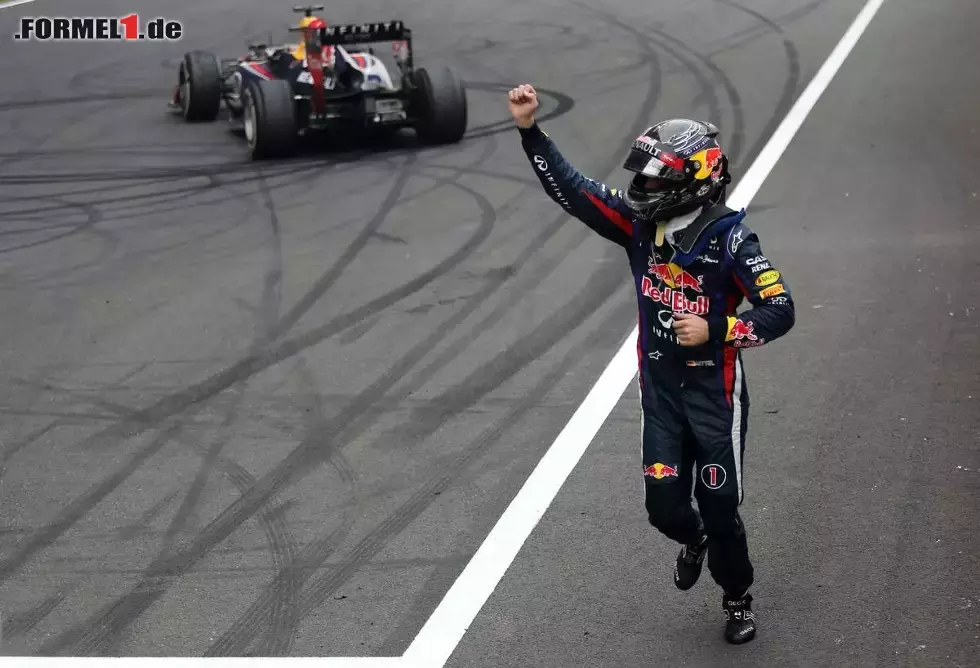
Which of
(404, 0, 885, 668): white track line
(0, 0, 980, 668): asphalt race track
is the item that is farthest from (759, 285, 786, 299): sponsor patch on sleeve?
(404, 0, 885, 668): white track line

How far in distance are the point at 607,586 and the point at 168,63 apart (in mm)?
16168

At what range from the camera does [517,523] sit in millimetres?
6562

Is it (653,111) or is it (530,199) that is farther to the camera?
(653,111)

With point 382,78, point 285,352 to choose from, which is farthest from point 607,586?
point 382,78

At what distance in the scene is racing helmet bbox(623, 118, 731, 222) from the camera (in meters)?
5.17

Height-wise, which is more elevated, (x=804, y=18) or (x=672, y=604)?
(x=672, y=604)

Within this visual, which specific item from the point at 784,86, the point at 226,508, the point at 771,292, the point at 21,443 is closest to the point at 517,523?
the point at 226,508

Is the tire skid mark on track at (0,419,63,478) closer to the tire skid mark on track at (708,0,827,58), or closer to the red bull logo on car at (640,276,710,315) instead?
the red bull logo on car at (640,276,710,315)

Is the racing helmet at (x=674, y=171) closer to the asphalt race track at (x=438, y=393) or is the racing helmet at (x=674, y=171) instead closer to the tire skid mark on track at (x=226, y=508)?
the asphalt race track at (x=438, y=393)

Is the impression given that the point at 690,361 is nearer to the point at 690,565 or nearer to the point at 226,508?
the point at 690,565

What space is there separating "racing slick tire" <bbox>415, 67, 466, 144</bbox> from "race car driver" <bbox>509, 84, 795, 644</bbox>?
8.97 metres

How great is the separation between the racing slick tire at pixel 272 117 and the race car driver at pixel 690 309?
8906 millimetres

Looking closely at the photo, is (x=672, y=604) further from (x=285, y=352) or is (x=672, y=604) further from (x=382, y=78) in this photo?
(x=382, y=78)

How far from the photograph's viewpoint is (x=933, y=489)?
6676 mm
